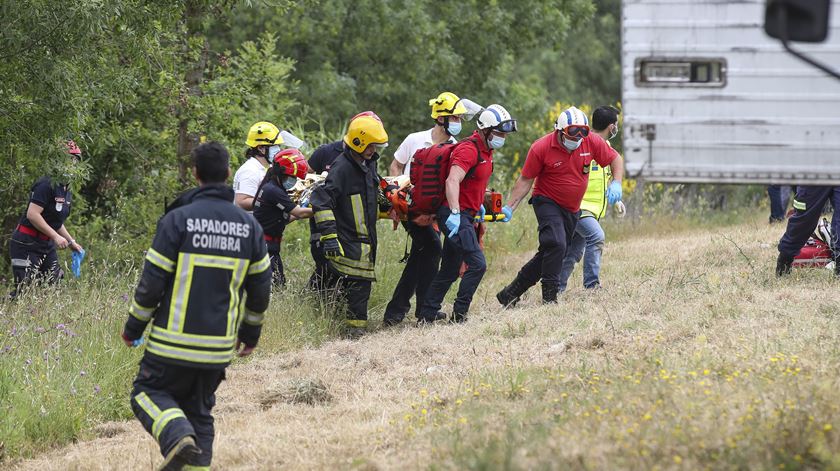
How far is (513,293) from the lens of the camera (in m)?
11.2

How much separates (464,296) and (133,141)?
5.23 meters

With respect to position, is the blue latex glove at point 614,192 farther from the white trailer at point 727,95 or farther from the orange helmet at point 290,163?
the white trailer at point 727,95

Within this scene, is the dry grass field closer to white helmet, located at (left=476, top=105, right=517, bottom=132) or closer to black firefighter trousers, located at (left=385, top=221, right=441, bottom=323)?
black firefighter trousers, located at (left=385, top=221, right=441, bottom=323)

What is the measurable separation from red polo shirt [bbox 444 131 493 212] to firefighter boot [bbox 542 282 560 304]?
93cm

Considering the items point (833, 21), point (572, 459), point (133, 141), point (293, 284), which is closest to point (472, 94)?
point (133, 141)

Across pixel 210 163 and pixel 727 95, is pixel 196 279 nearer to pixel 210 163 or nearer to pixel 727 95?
pixel 210 163

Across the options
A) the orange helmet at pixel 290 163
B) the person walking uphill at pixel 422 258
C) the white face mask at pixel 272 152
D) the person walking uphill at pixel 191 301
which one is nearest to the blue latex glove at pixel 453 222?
the person walking uphill at pixel 422 258

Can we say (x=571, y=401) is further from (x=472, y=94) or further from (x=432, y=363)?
(x=472, y=94)

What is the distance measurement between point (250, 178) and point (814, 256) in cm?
509

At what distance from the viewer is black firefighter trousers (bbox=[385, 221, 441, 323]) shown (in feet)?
36.3

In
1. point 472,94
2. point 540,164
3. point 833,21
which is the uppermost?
point 833,21

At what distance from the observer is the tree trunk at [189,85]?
45.1 ft

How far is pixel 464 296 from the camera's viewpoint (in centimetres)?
1073

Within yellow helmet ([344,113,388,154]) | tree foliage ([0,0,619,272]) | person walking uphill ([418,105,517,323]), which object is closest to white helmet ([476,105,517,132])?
person walking uphill ([418,105,517,323])
